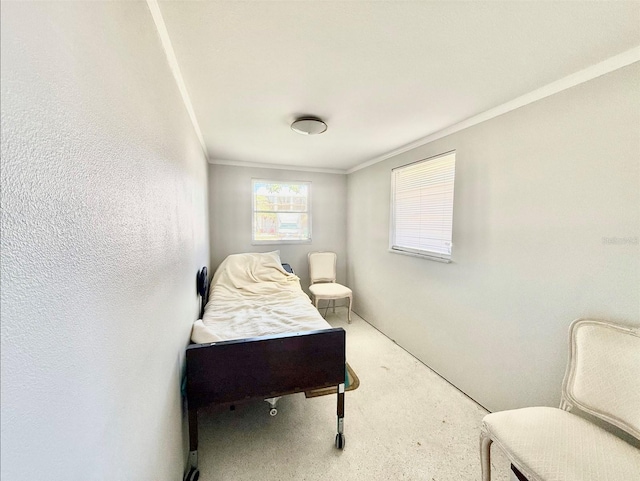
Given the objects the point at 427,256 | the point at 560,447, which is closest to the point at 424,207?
the point at 427,256

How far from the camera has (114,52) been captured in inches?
25.1

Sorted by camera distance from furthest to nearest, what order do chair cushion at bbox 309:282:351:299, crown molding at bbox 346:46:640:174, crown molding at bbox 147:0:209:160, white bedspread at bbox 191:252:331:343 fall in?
1. chair cushion at bbox 309:282:351:299
2. white bedspread at bbox 191:252:331:343
3. crown molding at bbox 346:46:640:174
4. crown molding at bbox 147:0:209:160

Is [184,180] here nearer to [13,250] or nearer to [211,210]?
[13,250]

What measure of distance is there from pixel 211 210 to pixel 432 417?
328 cm

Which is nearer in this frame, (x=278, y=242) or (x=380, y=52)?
(x=380, y=52)

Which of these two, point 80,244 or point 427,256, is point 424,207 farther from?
point 80,244

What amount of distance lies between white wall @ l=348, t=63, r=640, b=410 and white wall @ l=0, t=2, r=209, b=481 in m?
2.08

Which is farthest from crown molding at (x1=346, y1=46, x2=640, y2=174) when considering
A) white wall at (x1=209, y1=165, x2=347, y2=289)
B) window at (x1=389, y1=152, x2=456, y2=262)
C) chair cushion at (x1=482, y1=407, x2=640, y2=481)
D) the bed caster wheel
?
the bed caster wheel

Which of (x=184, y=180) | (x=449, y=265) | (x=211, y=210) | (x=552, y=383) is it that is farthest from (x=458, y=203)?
(x=211, y=210)

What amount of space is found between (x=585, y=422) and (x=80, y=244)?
2.04 meters

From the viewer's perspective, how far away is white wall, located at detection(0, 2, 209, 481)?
342 millimetres

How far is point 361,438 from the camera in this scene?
163 cm

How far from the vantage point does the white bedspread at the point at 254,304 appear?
5.70 ft

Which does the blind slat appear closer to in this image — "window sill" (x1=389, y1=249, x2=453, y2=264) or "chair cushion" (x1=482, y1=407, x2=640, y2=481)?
"window sill" (x1=389, y1=249, x2=453, y2=264)
